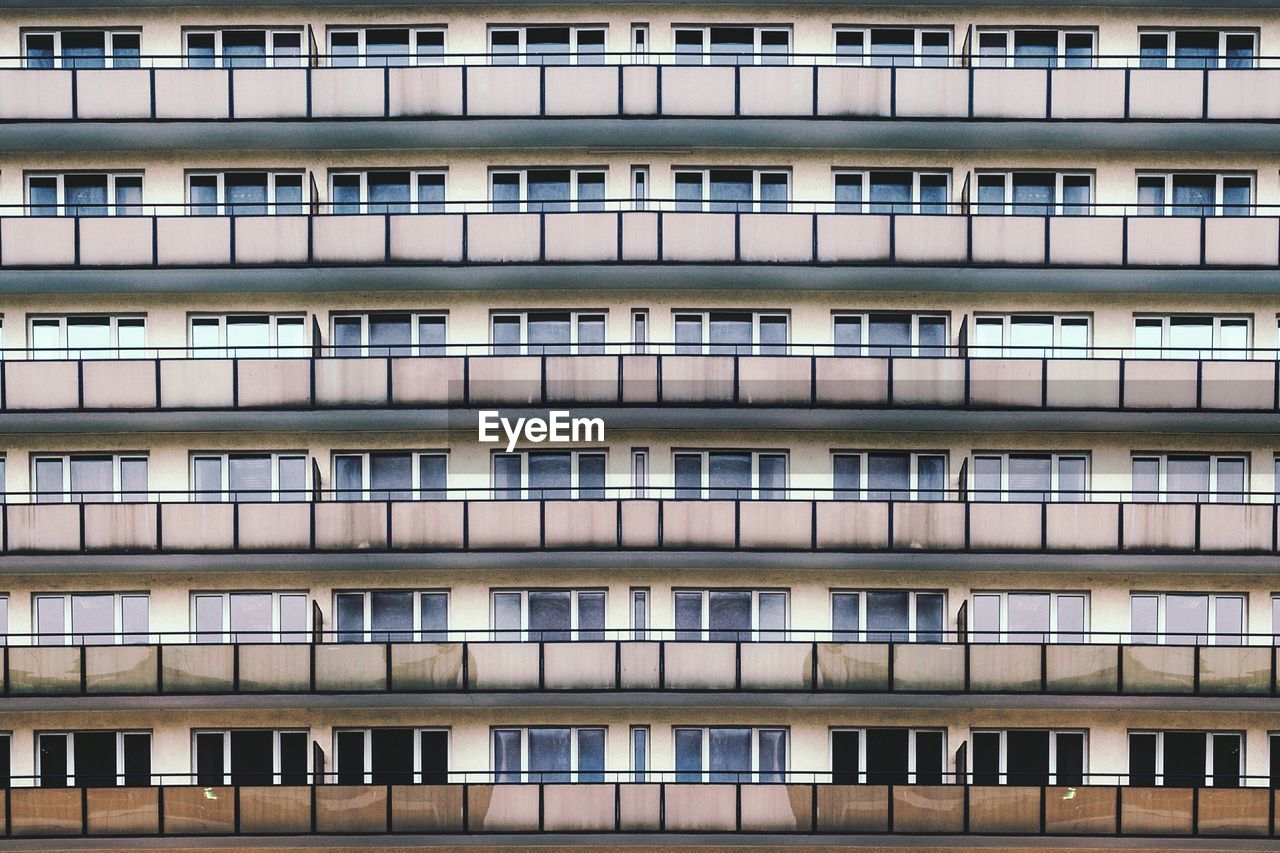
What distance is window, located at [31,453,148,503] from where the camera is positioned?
65.3 ft

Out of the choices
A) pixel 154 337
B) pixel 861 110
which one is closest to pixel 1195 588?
pixel 861 110

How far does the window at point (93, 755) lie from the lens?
64.3 ft

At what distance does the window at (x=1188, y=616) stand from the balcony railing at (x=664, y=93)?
383 inches

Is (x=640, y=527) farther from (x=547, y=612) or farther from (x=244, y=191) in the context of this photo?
(x=244, y=191)

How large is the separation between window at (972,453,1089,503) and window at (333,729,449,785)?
12.3 m

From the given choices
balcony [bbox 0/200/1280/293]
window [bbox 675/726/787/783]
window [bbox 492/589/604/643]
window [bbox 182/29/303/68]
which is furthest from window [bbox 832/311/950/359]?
window [bbox 182/29/303/68]

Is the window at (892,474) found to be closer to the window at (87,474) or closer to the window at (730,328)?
the window at (730,328)

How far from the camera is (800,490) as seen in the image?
63.6ft

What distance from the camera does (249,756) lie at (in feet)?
64.3

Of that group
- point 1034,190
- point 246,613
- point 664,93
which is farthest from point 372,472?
point 1034,190

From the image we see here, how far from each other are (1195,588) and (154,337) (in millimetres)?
22058

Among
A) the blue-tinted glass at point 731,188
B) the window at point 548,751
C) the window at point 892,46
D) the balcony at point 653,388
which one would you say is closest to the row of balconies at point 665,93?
the blue-tinted glass at point 731,188

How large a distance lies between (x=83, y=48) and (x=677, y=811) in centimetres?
2019

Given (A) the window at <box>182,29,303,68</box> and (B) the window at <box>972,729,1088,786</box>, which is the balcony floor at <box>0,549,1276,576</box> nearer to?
(B) the window at <box>972,729,1088,786</box>
